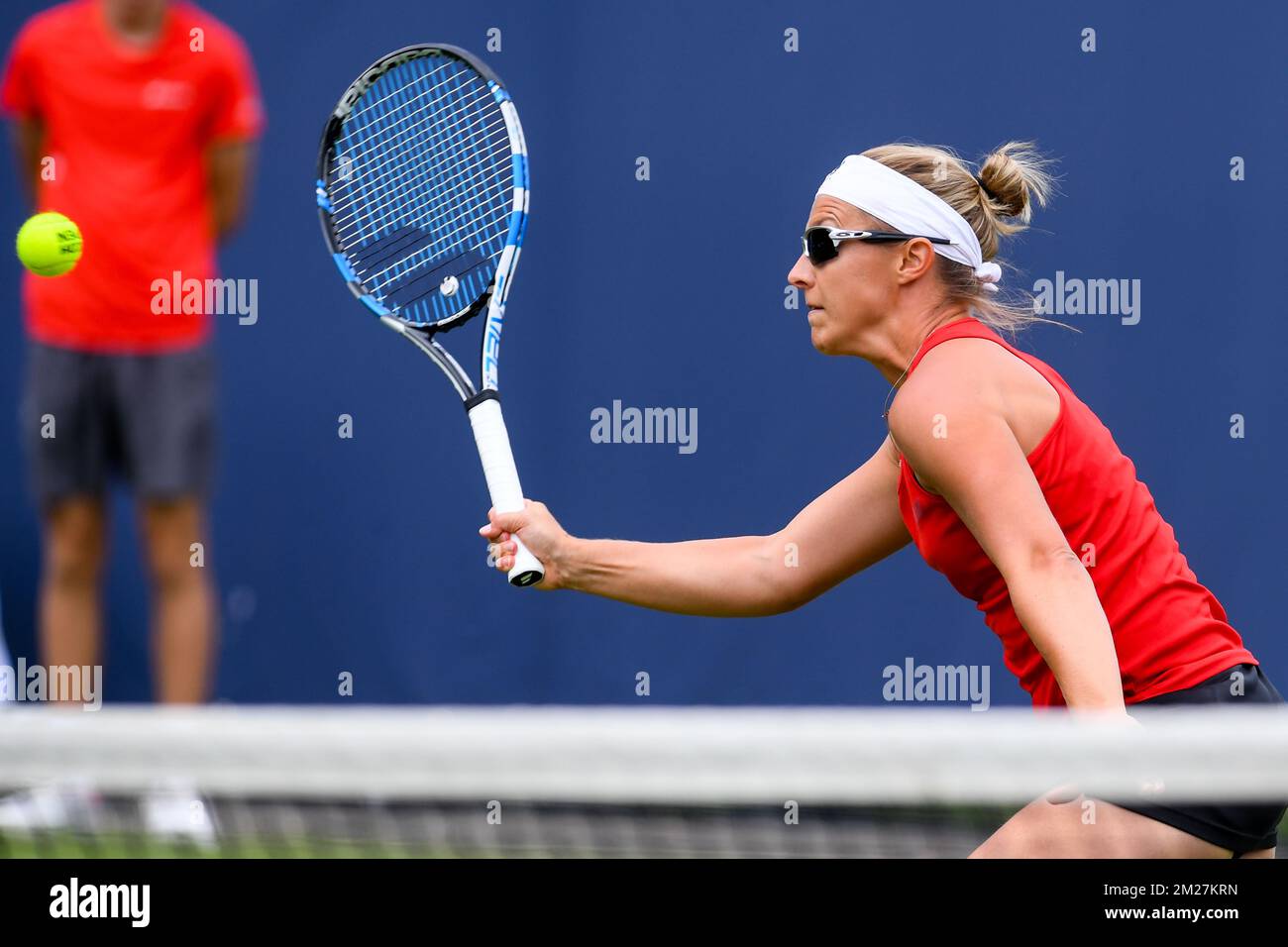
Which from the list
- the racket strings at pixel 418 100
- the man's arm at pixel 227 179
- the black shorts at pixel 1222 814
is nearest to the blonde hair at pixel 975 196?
the black shorts at pixel 1222 814

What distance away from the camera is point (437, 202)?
3.65 metres

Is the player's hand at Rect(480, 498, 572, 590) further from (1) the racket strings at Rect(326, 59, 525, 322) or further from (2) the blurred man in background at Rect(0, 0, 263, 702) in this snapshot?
(2) the blurred man in background at Rect(0, 0, 263, 702)

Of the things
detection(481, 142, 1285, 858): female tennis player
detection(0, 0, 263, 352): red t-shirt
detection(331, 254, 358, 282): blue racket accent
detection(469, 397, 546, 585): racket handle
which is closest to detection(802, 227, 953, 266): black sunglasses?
detection(481, 142, 1285, 858): female tennis player

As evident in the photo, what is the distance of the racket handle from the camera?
268cm

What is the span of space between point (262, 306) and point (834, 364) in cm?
127

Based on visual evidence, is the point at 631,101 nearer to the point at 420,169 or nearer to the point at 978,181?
the point at 420,169

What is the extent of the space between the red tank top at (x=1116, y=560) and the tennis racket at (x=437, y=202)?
63 centimetres

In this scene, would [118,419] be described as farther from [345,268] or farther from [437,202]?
[345,268]

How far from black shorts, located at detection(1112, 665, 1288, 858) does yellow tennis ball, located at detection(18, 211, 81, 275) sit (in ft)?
8.13

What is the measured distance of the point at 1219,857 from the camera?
229cm

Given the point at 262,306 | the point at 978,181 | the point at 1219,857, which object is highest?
the point at 262,306
